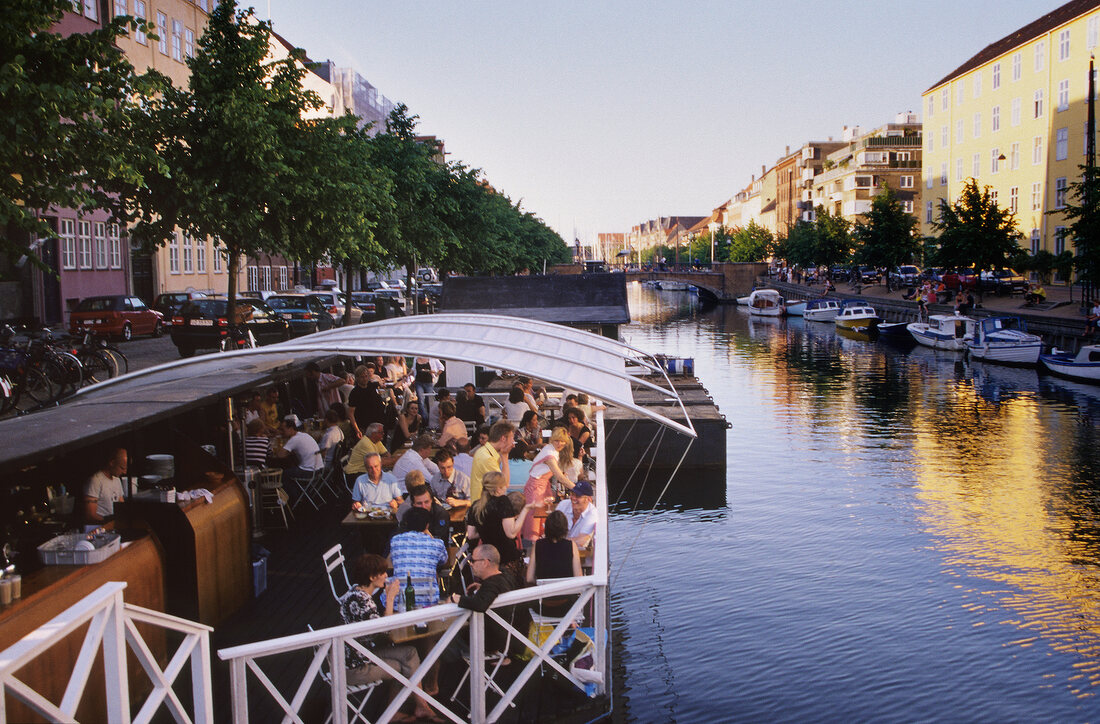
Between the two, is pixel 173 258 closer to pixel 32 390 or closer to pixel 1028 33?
pixel 32 390

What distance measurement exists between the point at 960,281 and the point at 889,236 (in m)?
13.3

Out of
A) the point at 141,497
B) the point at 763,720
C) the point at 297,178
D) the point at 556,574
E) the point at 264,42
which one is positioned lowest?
the point at 763,720

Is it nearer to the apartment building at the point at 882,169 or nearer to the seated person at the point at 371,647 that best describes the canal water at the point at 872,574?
the seated person at the point at 371,647

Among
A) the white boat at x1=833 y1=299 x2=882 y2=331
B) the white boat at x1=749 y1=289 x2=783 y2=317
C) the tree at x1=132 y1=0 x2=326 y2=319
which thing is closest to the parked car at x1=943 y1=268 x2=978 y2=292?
the white boat at x1=833 y1=299 x2=882 y2=331

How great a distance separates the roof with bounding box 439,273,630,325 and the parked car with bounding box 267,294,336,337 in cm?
720

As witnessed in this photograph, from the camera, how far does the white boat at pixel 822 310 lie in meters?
67.6

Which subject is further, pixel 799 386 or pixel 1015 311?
pixel 1015 311

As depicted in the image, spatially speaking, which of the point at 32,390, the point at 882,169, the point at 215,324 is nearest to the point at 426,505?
the point at 32,390

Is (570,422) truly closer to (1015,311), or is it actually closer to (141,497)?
(141,497)

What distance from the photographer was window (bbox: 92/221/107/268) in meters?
39.9

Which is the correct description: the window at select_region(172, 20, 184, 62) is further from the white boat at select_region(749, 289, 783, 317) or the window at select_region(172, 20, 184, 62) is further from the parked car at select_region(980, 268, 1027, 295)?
the white boat at select_region(749, 289, 783, 317)

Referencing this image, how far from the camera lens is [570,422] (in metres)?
13.2

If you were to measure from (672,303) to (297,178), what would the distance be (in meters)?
88.5

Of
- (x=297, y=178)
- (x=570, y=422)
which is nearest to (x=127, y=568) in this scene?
(x=570, y=422)
